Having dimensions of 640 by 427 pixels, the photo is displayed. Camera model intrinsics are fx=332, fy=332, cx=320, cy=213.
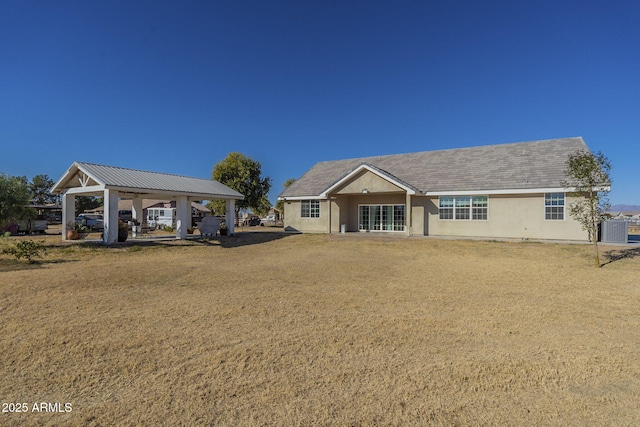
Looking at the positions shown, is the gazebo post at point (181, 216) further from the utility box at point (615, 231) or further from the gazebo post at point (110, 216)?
the utility box at point (615, 231)

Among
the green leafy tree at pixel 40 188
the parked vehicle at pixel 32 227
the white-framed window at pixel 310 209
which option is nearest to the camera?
the white-framed window at pixel 310 209

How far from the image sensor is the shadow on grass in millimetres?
13137

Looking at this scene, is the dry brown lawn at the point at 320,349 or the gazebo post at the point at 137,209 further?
the gazebo post at the point at 137,209

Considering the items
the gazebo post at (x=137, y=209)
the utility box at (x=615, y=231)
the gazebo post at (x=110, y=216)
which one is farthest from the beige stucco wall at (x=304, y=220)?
the utility box at (x=615, y=231)

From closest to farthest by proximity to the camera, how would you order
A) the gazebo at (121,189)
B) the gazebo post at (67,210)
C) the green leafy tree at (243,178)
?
the gazebo at (121,189)
the gazebo post at (67,210)
the green leafy tree at (243,178)

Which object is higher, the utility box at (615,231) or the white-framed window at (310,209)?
the white-framed window at (310,209)

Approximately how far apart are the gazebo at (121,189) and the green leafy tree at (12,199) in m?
1.80

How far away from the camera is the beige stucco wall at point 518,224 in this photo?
60.6 feet

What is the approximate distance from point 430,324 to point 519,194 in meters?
17.4

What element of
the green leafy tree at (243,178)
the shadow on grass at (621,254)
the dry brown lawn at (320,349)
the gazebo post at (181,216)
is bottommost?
the dry brown lawn at (320,349)

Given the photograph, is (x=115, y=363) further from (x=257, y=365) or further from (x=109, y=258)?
(x=109, y=258)

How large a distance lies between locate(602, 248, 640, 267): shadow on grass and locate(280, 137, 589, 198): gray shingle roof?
189 inches

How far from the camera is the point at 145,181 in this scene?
1922 cm

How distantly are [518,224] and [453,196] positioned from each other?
13.3 ft
